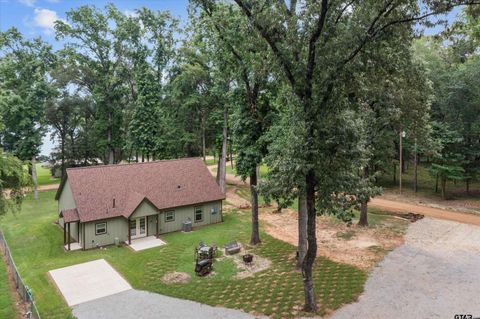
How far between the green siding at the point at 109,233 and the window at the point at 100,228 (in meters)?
0.18

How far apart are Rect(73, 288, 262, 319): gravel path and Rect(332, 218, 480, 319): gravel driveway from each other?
461cm

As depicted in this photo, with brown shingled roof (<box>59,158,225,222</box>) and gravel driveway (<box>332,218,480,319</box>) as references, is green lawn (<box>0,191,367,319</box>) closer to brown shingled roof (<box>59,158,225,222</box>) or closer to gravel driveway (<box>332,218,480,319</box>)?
gravel driveway (<box>332,218,480,319</box>)

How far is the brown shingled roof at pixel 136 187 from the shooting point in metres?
22.0

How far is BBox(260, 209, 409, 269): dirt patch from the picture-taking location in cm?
1892

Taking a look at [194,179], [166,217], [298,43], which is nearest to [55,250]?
[166,217]

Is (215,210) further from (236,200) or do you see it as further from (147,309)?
(147,309)

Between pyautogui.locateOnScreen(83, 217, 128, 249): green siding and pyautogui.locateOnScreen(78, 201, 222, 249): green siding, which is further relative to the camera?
pyautogui.locateOnScreen(78, 201, 222, 249): green siding

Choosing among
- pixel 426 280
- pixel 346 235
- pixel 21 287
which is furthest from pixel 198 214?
pixel 426 280

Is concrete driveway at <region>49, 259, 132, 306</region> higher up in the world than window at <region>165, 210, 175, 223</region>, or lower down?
lower down

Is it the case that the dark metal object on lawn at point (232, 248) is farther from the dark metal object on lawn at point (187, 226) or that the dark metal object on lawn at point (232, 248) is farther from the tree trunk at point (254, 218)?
the dark metal object on lawn at point (187, 226)

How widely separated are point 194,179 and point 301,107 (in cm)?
1594

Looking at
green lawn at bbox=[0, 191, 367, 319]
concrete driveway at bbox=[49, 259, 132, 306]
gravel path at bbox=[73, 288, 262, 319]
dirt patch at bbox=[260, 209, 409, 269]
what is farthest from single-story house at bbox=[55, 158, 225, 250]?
gravel path at bbox=[73, 288, 262, 319]

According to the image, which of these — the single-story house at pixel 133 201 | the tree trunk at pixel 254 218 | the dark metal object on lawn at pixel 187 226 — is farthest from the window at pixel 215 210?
the tree trunk at pixel 254 218

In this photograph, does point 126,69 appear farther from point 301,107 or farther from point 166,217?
point 301,107
